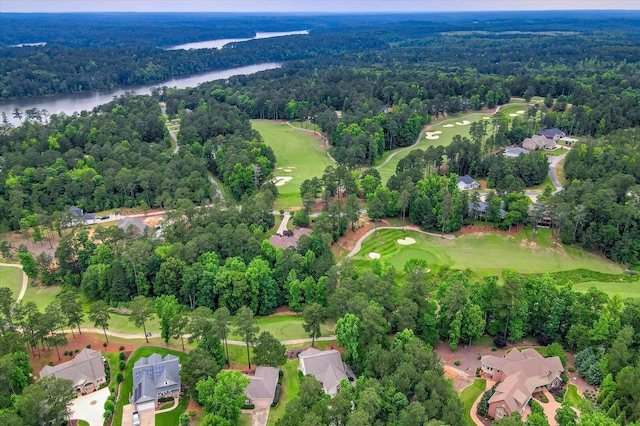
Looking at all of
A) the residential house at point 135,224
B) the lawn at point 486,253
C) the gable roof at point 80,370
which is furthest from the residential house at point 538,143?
the gable roof at point 80,370

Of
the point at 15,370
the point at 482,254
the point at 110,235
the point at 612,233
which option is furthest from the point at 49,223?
the point at 612,233

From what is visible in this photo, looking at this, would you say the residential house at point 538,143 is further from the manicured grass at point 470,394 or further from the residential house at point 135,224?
the residential house at point 135,224

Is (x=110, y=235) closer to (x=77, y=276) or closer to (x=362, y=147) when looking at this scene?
(x=77, y=276)

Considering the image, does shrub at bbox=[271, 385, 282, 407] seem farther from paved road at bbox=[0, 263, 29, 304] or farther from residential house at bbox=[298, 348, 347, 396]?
paved road at bbox=[0, 263, 29, 304]

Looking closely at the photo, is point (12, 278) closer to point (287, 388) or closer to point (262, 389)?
point (262, 389)

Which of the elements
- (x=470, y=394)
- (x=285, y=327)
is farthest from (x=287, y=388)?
(x=470, y=394)
